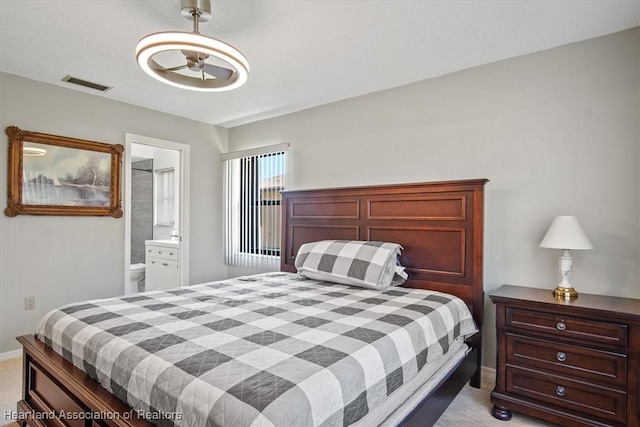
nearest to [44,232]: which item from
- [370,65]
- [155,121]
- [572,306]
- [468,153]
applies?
[155,121]

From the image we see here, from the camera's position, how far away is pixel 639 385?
1866mm

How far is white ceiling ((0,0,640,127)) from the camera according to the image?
209 centimetres

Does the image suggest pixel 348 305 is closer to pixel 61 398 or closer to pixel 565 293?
pixel 565 293

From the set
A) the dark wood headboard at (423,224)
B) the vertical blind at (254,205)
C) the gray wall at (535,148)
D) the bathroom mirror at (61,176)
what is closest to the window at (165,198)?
the vertical blind at (254,205)

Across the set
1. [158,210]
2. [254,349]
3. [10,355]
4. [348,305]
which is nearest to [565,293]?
[348,305]

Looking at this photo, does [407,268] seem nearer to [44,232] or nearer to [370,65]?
[370,65]

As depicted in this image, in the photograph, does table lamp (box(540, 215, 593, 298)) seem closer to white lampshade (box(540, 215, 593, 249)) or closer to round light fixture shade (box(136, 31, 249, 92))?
white lampshade (box(540, 215, 593, 249))

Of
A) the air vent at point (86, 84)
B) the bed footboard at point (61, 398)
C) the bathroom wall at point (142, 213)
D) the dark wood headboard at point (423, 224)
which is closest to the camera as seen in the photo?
the bed footboard at point (61, 398)

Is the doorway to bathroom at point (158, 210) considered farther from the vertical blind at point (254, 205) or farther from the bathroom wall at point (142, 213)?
the vertical blind at point (254, 205)

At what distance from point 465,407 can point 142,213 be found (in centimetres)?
562

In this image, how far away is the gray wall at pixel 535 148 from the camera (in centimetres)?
231

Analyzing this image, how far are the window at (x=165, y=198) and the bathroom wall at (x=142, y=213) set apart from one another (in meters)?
0.22

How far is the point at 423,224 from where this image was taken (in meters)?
2.91

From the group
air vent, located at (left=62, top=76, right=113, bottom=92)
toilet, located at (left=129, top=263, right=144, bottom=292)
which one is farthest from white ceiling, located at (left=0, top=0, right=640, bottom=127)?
toilet, located at (left=129, top=263, right=144, bottom=292)
